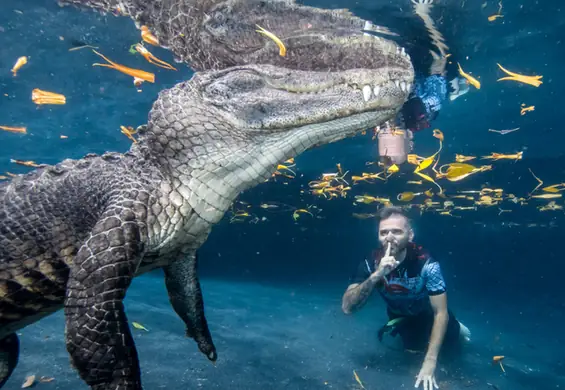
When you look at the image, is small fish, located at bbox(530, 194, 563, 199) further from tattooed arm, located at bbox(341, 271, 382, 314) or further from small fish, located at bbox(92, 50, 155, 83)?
small fish, located at bbox(92, 50, 155, 83)

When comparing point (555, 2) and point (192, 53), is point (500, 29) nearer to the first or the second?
point (555, 2)

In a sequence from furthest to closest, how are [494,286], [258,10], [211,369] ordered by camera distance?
1. [494,286]
2. [211,369]
3. [258,10]

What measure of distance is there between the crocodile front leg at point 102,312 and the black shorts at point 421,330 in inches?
265

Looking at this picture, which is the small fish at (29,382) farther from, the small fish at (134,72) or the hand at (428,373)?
the small fish at (134,72)

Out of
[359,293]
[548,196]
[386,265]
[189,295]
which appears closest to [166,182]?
[189,295]

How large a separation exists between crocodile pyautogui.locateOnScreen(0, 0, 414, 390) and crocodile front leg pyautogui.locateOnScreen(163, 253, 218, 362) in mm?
23

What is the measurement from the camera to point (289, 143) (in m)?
2.64

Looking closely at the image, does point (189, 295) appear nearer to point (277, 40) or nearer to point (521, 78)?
point (277, 40)

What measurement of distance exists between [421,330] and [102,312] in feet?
24.8

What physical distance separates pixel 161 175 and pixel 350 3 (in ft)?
15.5

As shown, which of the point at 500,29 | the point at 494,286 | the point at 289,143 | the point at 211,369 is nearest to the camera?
the point at 289,143

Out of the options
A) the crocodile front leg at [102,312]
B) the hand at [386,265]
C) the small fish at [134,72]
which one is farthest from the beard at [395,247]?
the small fish at [134,72]

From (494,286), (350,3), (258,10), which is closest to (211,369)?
(258,10)

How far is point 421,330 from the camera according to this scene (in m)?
8.01
